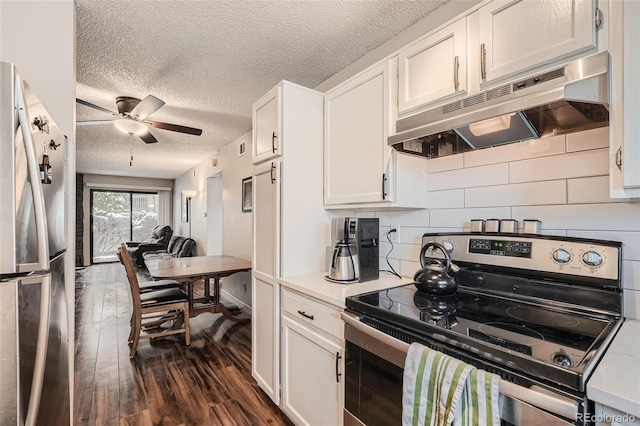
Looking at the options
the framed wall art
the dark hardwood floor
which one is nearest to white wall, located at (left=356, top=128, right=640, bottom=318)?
the dark hardwood floor

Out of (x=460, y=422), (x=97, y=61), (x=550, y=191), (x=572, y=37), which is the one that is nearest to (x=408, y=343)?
(x=460, y=422)

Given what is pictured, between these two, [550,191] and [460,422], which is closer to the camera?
[460,422]

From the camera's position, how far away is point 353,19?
6.07ft

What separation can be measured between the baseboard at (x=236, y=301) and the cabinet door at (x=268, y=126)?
96.0 inches

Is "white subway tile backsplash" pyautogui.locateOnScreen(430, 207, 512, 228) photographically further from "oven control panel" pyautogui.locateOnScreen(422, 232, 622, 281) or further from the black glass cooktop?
the black glass cooktop

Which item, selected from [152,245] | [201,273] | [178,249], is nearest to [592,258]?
[201,273]

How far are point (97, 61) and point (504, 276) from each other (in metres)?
3.08

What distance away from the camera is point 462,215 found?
1.63m

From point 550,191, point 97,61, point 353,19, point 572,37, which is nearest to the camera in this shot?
point 572,37

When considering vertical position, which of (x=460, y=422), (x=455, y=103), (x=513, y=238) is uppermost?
(x=455, y=103)

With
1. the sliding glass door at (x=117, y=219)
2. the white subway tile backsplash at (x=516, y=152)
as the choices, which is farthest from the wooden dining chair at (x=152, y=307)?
the sliding glass door at (x=117, y=219)

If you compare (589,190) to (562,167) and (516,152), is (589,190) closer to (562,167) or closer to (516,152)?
(562,167)

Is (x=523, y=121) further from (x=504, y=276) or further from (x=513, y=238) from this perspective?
(x=504, y=276)

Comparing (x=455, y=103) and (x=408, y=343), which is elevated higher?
(x=455, y=103)
